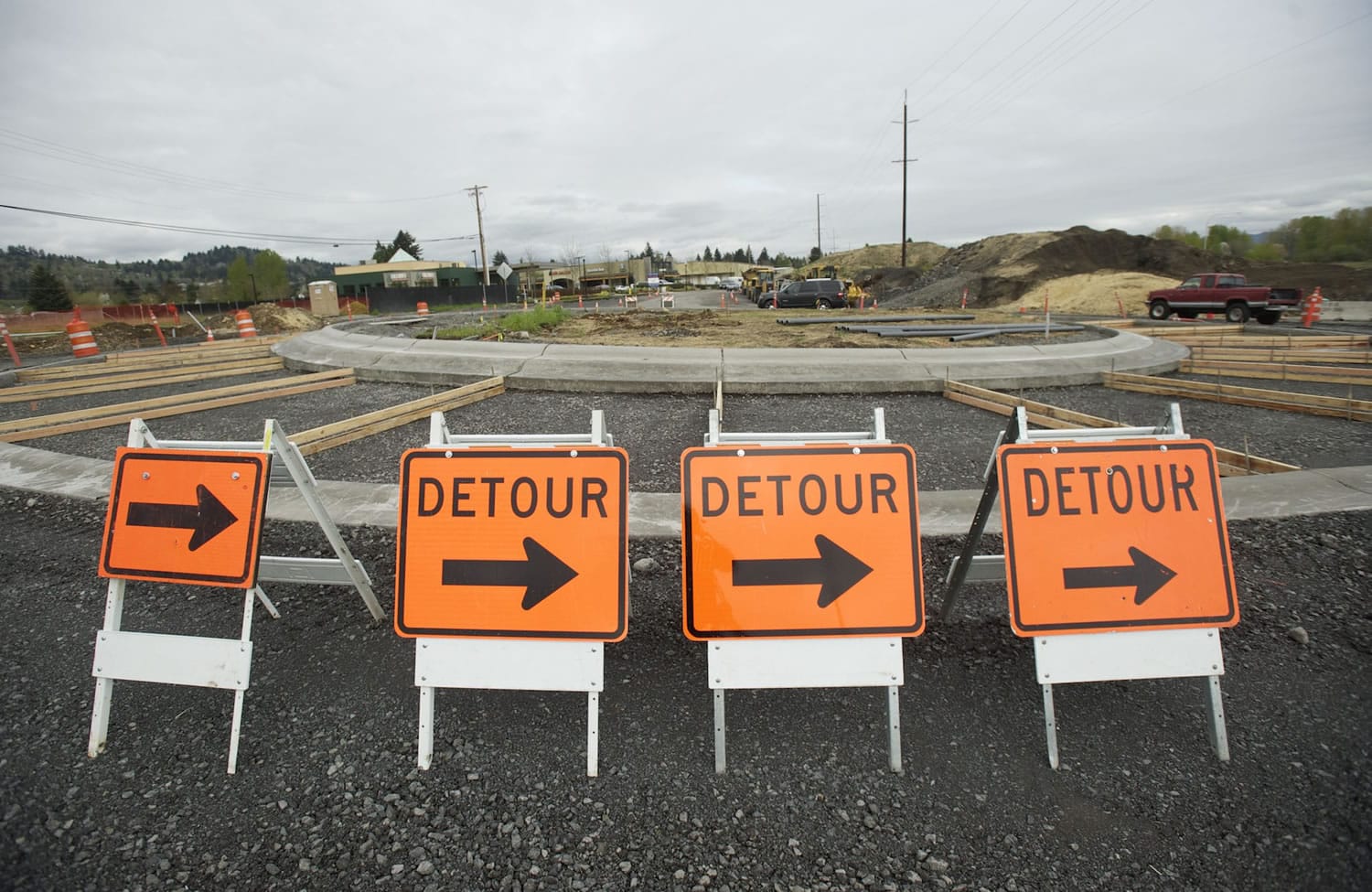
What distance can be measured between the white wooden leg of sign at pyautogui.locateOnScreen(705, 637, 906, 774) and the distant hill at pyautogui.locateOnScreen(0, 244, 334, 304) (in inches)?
3238

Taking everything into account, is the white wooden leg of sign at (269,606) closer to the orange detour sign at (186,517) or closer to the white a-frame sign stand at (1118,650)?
the orange detour sign at (186,517)

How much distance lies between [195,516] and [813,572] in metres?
2.98

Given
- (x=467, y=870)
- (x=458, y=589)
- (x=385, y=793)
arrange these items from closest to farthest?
(x=467, y=870)
(x=385, y=793)
(x=458, y=589)

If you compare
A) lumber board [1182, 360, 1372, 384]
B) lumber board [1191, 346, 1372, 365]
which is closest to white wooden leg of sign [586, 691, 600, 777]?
lumber board [1182, 360, 1372, 384]

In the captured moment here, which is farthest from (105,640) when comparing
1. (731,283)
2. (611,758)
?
(731,283)

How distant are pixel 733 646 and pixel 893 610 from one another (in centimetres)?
74

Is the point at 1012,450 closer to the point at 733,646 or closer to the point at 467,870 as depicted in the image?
the point at 733,646

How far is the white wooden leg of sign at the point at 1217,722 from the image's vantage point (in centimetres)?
282

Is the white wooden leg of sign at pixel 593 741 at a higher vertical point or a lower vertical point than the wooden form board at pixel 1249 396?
lower

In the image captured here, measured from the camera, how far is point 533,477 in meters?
3.13

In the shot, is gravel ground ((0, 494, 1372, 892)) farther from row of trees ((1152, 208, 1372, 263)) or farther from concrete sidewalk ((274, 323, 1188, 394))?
row of trees ((1152, 208, 1372, 263))

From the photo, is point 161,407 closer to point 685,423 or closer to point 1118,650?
point 685,423

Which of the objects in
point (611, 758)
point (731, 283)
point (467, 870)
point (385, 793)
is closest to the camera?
point (467, 870)

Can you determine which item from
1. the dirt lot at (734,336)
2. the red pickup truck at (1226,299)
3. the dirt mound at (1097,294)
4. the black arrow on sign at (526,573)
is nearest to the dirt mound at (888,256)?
the dirt mound at (1097,294)
